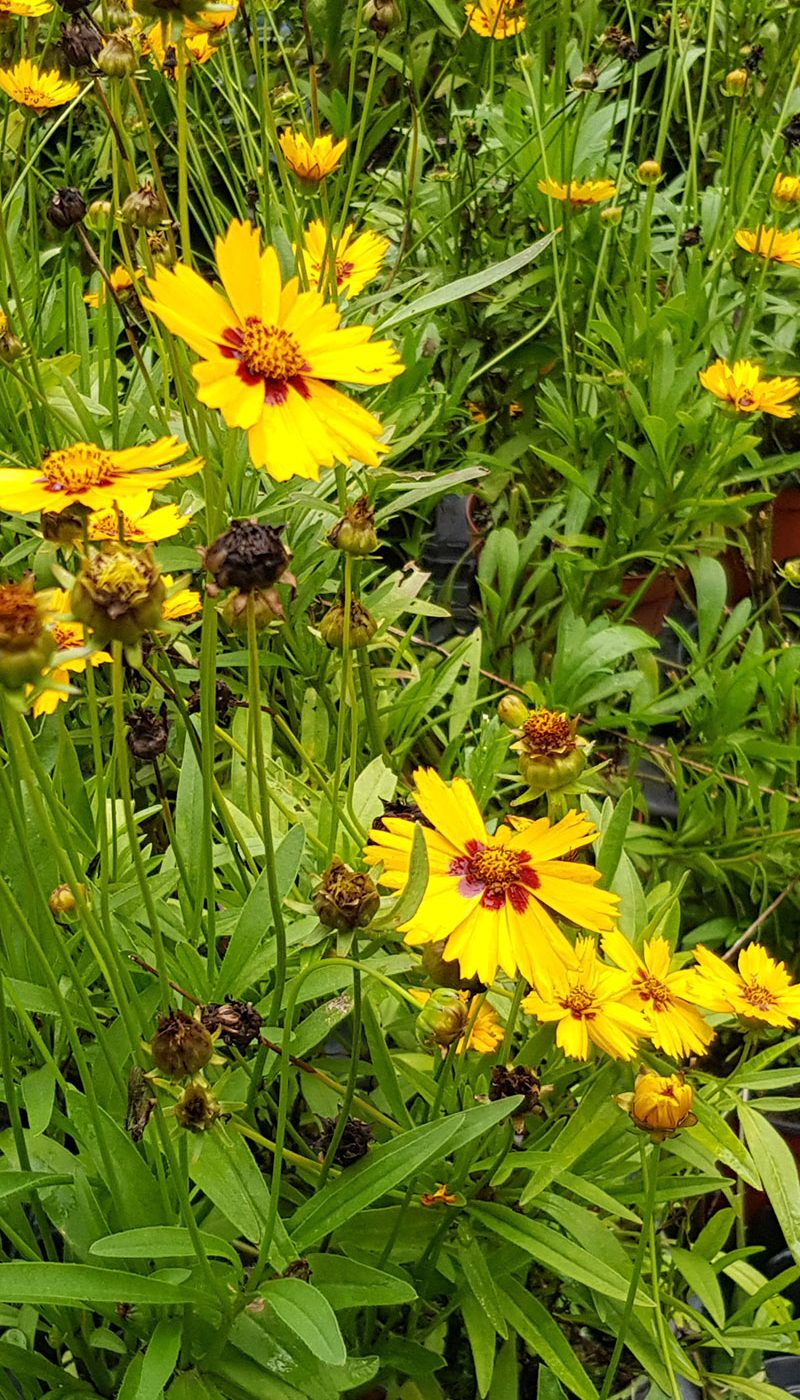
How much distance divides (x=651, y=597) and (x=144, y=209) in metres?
0.77

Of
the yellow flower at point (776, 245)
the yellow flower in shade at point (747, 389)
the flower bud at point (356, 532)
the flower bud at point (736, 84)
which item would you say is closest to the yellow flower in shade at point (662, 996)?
the flower bud at point (356, 532)

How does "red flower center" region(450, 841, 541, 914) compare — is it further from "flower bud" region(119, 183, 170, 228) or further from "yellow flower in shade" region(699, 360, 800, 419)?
"yellow flower in shade" region(699, 360, 800, 419)

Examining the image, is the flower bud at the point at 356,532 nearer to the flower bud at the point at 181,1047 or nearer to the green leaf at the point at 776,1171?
the flower bud at the point at 181,1047

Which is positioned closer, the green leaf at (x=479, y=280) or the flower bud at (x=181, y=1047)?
the flower bud at (x=181, y=1047)

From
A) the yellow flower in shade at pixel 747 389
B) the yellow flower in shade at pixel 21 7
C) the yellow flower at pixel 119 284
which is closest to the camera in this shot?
the yellow flower in shade at pixel 21 7

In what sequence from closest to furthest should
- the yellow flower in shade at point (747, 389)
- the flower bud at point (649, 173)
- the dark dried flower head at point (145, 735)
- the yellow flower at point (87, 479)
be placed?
1. the yellow flower at point (87, 479)
2. the dark dried flower head at point (145, 735)
3. the yellow flower in shade at point (747, 389)
4. the flower bud at point (649, 173)

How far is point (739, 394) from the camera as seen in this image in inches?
44.8

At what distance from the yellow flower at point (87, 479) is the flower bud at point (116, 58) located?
10.8 inches

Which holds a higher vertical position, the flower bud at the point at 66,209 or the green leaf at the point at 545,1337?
the flower bud at the point at 66,209

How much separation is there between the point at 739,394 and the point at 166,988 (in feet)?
2.82

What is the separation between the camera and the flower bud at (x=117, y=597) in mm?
403

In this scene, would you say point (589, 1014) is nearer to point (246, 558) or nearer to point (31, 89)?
point (246, 558)

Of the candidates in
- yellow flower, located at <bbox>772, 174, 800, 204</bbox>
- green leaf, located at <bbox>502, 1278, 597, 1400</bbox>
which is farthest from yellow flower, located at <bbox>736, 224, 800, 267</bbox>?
green leaf, located at <bbox>502, 1278, 597, 1400</bbox>

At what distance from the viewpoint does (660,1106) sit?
20.8 inches
